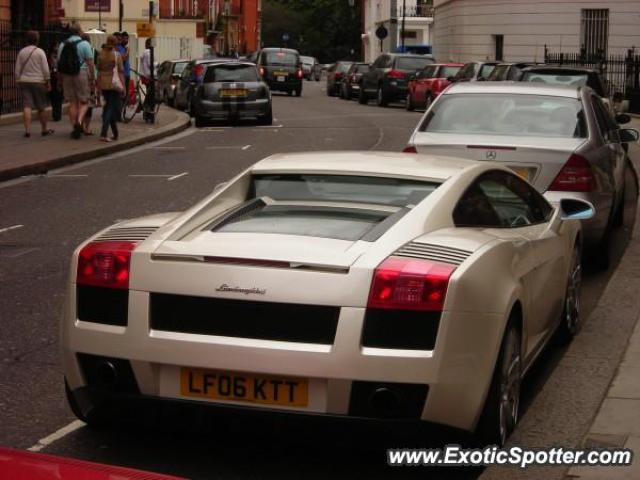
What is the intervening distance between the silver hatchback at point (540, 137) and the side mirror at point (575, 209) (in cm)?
212

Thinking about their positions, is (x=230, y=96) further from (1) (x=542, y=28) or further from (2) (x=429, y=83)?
(1) (x=542, y=28)

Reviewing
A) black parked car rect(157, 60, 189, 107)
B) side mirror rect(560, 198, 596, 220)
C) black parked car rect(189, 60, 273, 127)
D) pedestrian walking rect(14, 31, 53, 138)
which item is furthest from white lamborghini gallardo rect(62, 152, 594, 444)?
black parked car rect(157, 60, 189, 107)

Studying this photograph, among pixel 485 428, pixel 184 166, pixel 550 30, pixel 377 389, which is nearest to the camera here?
pixel 377 389

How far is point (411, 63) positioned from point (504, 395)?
3887 centimetres

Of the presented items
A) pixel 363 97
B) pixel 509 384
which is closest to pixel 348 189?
pixel 509 384

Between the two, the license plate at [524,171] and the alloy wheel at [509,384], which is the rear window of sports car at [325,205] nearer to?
the alloy wheel at [509,384]

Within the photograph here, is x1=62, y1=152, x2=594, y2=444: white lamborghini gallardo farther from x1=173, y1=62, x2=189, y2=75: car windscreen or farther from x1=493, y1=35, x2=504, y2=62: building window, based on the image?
x1=493, y1=35, x2=504, y2=62: building window

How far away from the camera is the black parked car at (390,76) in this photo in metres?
43.4

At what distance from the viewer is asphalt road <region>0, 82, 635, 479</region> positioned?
5738 millimetres

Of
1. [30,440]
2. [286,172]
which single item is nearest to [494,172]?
[286,172]

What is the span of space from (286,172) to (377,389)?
1.78 metres

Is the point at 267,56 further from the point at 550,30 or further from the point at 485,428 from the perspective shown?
the point at 485,428

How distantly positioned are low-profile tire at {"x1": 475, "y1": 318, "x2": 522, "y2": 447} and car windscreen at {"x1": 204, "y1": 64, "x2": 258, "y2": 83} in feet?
82.5

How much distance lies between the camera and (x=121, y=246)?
19.0ft
